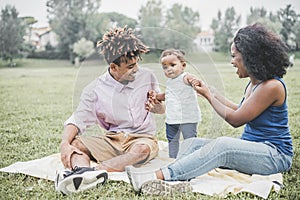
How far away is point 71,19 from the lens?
8.71 m

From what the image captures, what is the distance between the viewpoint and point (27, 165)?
213 centimetres

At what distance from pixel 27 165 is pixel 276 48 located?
1210mm

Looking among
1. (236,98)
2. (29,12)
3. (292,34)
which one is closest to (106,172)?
(236,98)

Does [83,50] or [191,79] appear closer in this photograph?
[191,79]

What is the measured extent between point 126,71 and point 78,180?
499mm

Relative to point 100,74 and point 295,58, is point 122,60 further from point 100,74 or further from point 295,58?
point 295,58

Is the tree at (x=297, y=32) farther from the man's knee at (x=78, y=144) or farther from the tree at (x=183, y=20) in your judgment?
the man's knee at (x=78, y=144)

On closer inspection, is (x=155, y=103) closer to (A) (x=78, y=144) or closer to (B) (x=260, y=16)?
(A) (x=78, y=144)

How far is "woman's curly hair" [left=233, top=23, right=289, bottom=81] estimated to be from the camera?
1867 mm

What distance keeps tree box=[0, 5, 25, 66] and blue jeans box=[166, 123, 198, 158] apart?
17.8 feet

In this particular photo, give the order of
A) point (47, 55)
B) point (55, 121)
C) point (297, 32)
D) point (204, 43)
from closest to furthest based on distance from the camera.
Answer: point (204, 43) < point (55, 121) < point (297, 32) < point (47, 55)

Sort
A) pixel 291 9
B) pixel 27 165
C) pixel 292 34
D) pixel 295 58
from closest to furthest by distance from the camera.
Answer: pixel 27 165
pixel 295 58
pixel 292 34
pixel 291 9

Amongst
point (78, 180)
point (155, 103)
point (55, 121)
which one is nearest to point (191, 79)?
point (155, 103)

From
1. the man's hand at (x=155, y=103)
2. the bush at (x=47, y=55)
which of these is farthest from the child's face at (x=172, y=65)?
the bush at (x=47, y=55)
